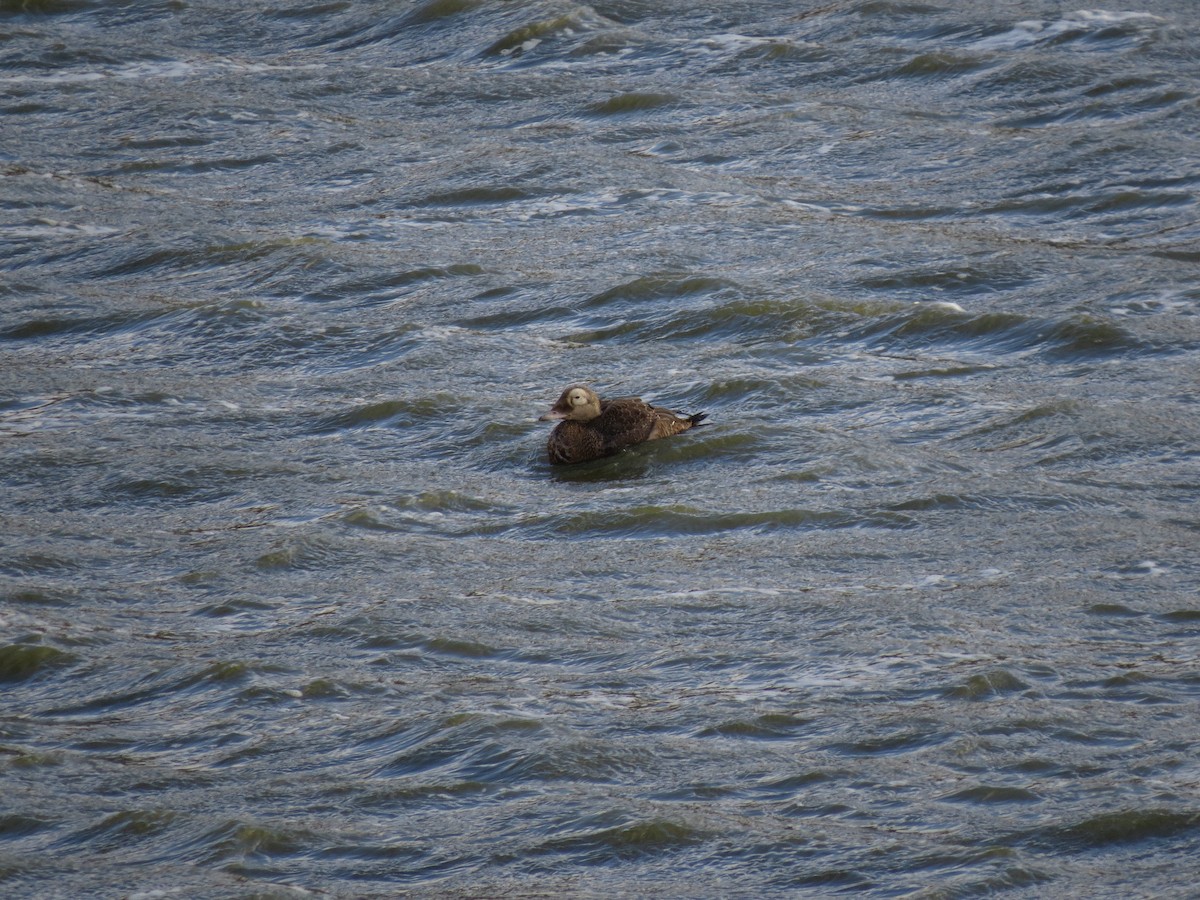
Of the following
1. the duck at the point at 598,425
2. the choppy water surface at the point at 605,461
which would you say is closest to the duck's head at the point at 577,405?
the duck at the point at 598,425

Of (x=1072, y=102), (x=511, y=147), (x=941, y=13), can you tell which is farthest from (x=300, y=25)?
(x=1072, y=102)

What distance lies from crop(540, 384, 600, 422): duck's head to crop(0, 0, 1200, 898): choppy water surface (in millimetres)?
255

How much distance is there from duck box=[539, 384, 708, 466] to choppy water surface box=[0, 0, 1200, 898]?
124 mm

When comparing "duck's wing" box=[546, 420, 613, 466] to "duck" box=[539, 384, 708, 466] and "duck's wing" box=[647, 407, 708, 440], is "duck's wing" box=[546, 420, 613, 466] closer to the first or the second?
"duck" box=[539, 384, 708, 466]

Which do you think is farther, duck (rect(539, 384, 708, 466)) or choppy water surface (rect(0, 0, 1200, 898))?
duck (rect(539, 384, 708, 466))

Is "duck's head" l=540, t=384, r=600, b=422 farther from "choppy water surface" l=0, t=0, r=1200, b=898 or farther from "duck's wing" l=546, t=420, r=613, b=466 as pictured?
"choppy water surface" l=0, t=0, r=1200, b=898

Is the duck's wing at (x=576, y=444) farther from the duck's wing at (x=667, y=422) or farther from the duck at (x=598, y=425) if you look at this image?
the duck's wing at (x=667, y=422)

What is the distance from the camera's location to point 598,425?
29.2 ft

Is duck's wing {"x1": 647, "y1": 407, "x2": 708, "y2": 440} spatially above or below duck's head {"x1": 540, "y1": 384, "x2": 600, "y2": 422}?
below

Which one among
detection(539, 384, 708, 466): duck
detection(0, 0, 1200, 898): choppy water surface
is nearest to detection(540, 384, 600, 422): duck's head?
detection(539, 384, 708, 466): duck

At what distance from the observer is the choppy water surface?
570cm

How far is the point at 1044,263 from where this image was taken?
11.0 meters

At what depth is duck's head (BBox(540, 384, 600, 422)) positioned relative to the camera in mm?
8859

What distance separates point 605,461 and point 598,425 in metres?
0.18
